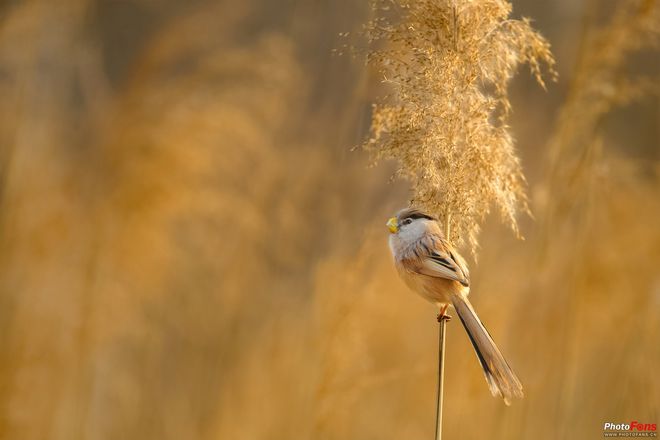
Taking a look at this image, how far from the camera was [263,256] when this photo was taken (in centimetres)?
355

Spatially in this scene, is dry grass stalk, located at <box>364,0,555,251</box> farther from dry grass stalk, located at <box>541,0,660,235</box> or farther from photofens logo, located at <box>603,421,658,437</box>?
photofens logo, located at <box>603,421,658,437</box>

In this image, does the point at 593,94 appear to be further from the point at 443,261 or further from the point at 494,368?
the point at 494,368

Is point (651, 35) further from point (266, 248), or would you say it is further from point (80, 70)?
point (80, 70)

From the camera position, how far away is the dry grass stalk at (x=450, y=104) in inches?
62.9

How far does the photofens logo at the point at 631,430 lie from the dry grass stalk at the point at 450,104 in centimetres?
119

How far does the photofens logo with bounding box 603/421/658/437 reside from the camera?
2355 mm

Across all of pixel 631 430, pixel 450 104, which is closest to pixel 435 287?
pixel 450 104

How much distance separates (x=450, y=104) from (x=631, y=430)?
1577 mm

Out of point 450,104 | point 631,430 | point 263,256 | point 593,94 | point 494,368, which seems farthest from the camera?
point 263,256

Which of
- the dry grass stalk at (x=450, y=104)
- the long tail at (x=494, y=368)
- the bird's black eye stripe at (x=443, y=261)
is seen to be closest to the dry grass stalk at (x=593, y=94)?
the dry grass stalk at (x=450, y=104)

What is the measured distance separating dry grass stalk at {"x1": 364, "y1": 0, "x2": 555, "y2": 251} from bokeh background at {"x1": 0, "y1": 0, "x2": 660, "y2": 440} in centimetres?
53

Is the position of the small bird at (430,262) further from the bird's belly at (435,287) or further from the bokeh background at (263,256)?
the bokeh background at (263,256)

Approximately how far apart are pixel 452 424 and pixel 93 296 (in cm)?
154

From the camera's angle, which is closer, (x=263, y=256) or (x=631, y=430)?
(x=631, y=430)
